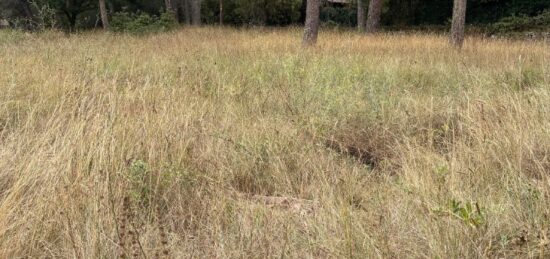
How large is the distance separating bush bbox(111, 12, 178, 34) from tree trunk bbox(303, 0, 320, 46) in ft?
22.6

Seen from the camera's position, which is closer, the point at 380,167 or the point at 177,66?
the point at 380,167

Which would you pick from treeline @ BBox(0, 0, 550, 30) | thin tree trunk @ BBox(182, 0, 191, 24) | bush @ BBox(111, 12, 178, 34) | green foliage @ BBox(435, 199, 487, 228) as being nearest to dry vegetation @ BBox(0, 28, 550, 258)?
green foliage @ BBox(435, 199, 487, 228)

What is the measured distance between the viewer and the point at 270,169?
3.64m

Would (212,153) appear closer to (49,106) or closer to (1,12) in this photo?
(49,106)

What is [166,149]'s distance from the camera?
3584 mm

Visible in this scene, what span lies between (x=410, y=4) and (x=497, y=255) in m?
24.8

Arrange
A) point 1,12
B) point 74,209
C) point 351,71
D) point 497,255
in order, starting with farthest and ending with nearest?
1. point 1,12
2. point 351,71
3. point 74,209
4. point 497,255

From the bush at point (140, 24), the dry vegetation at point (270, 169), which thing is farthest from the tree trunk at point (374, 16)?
the dry vegetation at point (270, 169)

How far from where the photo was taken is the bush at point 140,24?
16844 millimetres

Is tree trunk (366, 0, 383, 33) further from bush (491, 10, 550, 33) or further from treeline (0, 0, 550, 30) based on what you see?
bush (491, 10, 550, 33)

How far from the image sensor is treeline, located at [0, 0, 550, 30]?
71.9 ft

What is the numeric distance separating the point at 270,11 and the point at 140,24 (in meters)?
9.15

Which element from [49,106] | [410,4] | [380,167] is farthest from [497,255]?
[410,4]

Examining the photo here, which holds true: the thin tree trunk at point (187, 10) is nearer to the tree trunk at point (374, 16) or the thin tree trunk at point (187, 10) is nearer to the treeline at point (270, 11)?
the treeline at point (270, 11)
